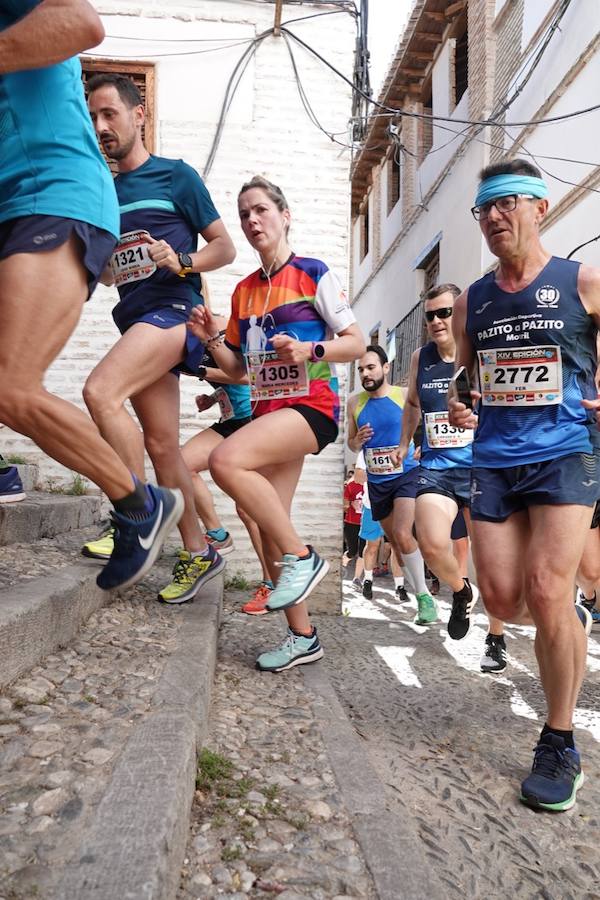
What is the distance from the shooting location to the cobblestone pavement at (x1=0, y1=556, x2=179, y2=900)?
5.08ft

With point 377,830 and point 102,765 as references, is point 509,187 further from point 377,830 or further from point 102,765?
point 102,765

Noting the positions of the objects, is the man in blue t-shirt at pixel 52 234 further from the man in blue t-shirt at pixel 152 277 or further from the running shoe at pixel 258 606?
the running shoe at pixel 258 606

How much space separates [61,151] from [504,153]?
10.7 m

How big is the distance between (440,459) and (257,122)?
12.2 feet

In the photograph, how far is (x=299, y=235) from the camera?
737 cm

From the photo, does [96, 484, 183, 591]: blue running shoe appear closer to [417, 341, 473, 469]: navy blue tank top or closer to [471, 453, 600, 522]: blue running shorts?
[471, 453, 600, 522]: blue running shorts

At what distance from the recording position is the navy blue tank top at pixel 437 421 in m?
5.75

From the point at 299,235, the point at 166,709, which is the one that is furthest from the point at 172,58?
the point at 166,709

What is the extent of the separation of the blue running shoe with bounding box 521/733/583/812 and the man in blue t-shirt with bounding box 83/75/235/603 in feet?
6.52

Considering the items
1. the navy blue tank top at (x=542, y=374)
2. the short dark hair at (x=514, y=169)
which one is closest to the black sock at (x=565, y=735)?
the navy blue tank top at (x=542, y=374)

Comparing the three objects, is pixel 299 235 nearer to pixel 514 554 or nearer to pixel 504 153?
pixel 514 554

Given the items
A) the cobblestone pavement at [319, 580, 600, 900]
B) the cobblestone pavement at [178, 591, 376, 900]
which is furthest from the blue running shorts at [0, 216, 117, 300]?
the cobblestone pavement at [319, 580, 600, 900]

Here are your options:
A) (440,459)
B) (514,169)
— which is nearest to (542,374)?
(514,169)

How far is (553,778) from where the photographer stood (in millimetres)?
2656
